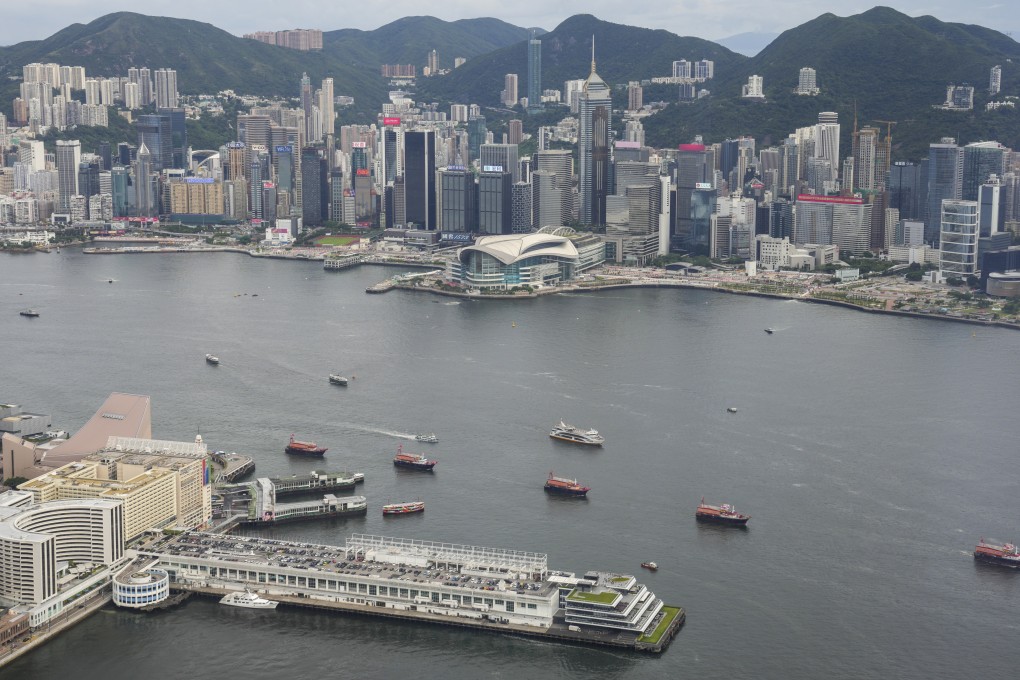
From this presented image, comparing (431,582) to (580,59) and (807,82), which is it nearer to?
(807,82)

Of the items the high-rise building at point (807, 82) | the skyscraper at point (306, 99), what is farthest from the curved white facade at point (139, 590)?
the skyscraper at point (306, 99)

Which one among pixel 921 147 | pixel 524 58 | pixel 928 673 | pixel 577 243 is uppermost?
pixel 524 58

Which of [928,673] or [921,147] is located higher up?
[921,147]

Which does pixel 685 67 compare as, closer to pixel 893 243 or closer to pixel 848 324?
pixel 893 243

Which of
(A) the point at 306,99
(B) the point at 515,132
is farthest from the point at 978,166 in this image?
(A) the point at 306,99

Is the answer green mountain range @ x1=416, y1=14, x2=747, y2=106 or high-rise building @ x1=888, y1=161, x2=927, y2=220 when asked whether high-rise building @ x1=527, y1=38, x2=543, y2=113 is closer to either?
green mountain range @ x1=416, y1=14, x2=747, y2=106

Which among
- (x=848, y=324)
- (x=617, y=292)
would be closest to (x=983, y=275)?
(x=848, y=324)

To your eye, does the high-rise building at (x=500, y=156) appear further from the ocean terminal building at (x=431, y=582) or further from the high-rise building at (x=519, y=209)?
the ocean terminal building at (x=431, y=582)

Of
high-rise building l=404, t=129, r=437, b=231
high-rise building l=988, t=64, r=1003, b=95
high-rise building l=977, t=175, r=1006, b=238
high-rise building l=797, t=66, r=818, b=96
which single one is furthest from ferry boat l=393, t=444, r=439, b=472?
high-rise building l=797, t=66, r=818, b=96
